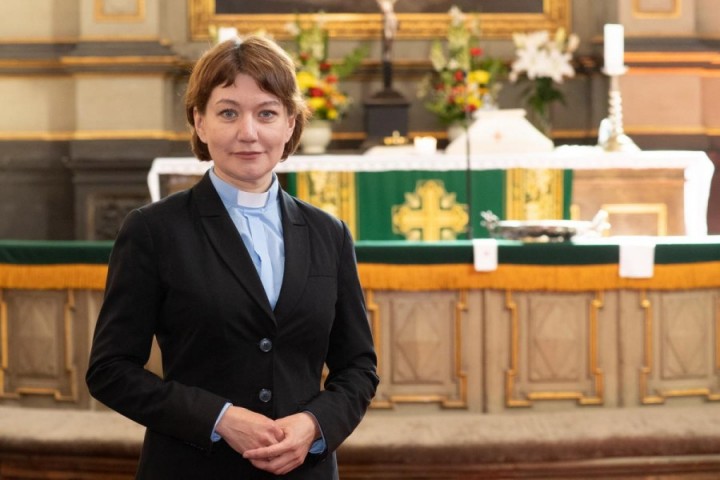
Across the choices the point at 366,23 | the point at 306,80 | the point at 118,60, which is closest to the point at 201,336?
the point at 306,80

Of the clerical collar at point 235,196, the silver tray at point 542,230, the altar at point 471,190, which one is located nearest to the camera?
the clerical collar at point 235,196

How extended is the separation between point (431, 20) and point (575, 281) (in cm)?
434

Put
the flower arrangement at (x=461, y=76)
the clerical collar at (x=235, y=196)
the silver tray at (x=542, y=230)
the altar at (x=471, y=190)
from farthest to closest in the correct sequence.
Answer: the flower arrangement at (x=461, y=76) < the altar at (x=471, y=190) < the silver tray at (x=542, y=230) < the clerical collar at (x=235, y=196)

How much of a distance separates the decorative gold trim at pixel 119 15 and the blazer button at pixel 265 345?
21.5 ft

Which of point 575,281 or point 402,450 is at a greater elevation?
point 575,281

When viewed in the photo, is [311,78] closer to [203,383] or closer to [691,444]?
[691,444]

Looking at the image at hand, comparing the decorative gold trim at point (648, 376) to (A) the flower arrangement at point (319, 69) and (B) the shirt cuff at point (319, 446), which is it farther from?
(A) the flower arrangement at point (319, 69)

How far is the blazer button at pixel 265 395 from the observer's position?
2.05 m

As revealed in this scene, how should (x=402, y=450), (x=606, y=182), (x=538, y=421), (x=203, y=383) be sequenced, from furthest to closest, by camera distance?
(x=606, y=182) → (x=538, y=421) → (x=402, y=450) → (x=203, y=383)

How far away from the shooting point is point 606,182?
695 cm

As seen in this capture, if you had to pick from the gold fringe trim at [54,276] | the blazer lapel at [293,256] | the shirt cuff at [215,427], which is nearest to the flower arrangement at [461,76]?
the gold fringe trim at [54,276]

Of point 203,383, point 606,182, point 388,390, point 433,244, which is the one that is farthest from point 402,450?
point 606,182

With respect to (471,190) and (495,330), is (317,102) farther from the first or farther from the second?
(495,330)

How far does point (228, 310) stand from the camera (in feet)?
6.66
